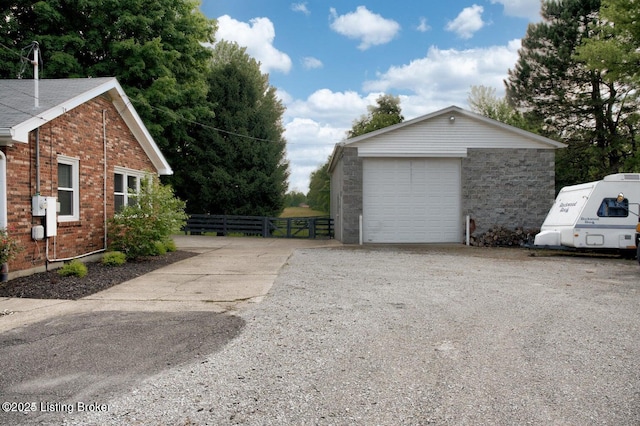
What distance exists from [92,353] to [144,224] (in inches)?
286

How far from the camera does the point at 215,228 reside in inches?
985

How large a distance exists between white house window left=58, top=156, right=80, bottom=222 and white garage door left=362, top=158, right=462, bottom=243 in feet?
32.1

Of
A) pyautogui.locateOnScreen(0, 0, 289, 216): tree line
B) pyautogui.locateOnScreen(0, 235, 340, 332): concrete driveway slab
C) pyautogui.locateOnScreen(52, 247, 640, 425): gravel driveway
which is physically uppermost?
pyautogui.locateOnScreen(0, 0, 289, 216): tree line

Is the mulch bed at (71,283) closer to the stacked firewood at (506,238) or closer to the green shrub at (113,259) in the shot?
the green shrub at (113,259)

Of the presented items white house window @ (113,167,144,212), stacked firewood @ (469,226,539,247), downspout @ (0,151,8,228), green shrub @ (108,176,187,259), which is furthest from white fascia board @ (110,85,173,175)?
stacked firewood @ (469,226,539,247)

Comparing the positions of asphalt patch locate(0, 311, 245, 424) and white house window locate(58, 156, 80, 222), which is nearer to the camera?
asphalt patch locate(0, 311, 245, 424)

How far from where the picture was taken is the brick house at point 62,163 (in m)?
8.61

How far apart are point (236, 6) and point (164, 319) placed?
1257cm

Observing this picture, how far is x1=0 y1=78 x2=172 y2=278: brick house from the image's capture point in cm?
861

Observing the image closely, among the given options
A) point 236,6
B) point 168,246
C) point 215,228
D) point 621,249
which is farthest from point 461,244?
point 215,228

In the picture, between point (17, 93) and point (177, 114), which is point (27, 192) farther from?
point (177, 114)

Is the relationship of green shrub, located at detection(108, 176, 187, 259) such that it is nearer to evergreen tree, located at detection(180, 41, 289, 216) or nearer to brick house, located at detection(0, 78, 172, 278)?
brick house, located at detection(0, 78, 172, 278)

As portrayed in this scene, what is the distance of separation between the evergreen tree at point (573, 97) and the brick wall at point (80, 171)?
81.2 feet

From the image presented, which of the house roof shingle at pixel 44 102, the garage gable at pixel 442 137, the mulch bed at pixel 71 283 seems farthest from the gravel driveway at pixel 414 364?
the garage gable at pixel 442 137
